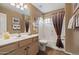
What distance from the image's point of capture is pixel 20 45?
6.47 ft

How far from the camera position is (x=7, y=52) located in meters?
1.85

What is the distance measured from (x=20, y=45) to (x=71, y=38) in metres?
0.79

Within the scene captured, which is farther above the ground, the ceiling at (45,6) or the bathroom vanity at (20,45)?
the ceiling at (45,6)

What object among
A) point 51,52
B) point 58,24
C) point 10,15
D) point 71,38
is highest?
point 10,15

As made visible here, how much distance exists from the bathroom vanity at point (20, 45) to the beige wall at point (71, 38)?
0.48 m

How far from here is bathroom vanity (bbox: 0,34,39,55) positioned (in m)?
1.80

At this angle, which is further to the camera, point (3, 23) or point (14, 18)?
point (14, 18)

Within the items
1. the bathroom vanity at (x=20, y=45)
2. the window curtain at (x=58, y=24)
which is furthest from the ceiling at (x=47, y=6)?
the bathroom vanity at (x=20, y=45)

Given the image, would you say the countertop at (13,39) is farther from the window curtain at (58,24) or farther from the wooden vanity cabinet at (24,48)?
the window curtain at (58,24)

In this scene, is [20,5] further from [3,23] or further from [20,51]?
[20,51]

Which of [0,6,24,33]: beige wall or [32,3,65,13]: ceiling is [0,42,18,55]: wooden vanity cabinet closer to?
[0,6,24,33]: beige wall

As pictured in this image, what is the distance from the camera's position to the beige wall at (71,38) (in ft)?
6.35

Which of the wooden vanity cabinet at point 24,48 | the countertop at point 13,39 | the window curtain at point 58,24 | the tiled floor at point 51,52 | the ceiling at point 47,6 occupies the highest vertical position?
the ceiling at point 47,6

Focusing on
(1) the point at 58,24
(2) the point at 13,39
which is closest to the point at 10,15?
(2) the point at 13,39
